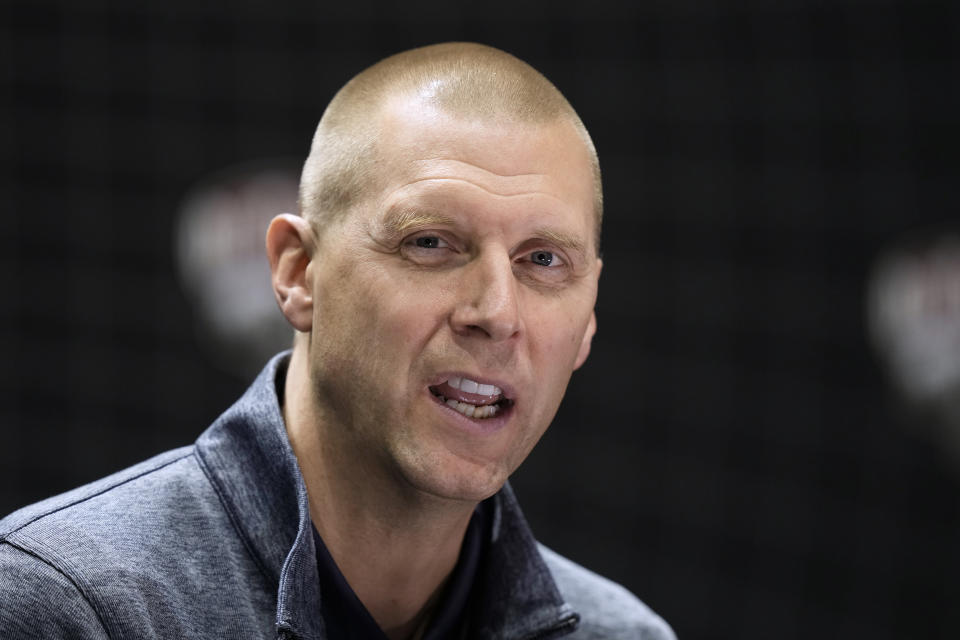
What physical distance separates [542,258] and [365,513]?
0.30 m

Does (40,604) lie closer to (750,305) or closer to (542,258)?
(542,258)

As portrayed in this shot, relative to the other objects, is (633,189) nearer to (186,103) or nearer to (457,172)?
(186,103)

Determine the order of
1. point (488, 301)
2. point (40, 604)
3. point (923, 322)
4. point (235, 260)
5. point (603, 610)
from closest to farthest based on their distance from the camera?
point (40, 604)
point (488, 301)
point (603, 610)
point (235, 260)
point (923, 322)

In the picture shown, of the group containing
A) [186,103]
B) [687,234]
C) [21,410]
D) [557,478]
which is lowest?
[557,478]

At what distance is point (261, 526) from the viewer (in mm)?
1096

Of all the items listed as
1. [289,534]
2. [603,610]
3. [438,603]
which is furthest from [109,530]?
[603,610]

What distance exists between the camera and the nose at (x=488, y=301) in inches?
41.8

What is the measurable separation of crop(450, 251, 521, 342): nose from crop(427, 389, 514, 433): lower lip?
0.07 metres

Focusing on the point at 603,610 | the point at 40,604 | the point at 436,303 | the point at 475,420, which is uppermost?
the point at 436,303

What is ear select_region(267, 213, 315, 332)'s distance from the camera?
117 cm

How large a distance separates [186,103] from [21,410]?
0.73 meters

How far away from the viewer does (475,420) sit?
1089mm

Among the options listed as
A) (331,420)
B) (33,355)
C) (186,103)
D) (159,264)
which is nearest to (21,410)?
(33,355)

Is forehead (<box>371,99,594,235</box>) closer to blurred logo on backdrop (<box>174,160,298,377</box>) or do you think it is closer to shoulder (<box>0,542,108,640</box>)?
shoulder (<box>0,542,108,640</box>)
